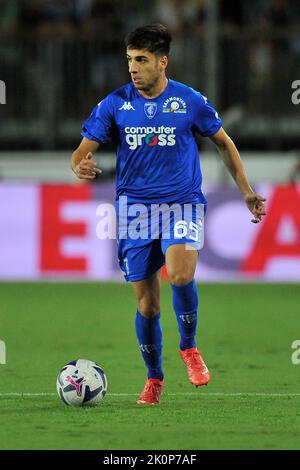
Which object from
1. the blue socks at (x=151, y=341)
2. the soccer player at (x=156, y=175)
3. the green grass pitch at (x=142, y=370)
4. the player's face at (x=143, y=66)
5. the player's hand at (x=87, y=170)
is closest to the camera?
the green grass pitch at (x=142, y=370)

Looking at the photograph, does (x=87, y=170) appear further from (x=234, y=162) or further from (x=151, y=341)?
(x=151, y=341)

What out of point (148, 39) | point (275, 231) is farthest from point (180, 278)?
point (275, 231)

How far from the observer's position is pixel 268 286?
16.2 m

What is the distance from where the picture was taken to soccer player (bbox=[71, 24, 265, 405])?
7.84 m

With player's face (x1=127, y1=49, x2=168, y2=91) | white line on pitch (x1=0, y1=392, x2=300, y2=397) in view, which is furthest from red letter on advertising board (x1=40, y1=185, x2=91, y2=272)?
player's face (x1=127, y1=49, x2=168, y2=91)

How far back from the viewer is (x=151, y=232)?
7906mm

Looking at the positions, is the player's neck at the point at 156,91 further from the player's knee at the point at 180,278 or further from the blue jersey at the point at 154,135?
the player's knee at the point at 180,278

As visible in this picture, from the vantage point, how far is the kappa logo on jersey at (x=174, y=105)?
311 inches

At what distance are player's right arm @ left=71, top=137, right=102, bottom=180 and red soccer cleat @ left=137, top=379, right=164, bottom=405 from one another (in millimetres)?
1395

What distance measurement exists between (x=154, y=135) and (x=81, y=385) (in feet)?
5.33

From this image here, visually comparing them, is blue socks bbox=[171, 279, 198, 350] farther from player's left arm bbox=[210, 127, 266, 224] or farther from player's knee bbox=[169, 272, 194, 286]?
player's left arm bbox=[210, 127, 266, 224]

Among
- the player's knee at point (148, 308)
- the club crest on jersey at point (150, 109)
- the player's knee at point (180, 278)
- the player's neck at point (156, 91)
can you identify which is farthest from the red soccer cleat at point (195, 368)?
the player's neck at point (156, 91)

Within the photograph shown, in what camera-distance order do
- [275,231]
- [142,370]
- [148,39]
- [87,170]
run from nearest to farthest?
1. [87,170]
2. [148,39]
3. [142,370]
4. [275,231]
